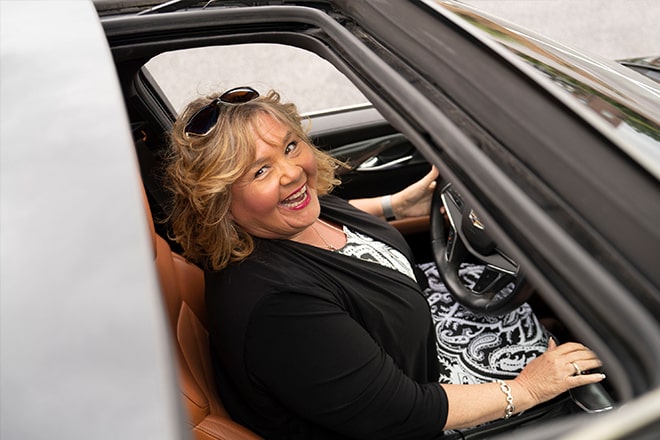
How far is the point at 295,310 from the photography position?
1.37 m

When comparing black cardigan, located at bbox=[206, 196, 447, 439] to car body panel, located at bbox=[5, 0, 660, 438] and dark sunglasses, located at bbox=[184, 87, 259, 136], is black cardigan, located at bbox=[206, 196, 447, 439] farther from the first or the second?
car body panel, located at bbox=[5, 0, 660, 438]

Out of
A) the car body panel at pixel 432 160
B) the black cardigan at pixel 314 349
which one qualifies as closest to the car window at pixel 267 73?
the black cardigan at pixel 314 349

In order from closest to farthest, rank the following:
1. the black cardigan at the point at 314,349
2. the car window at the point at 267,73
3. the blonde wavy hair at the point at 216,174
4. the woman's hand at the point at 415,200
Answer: the black cardigan at the point at 314,349 < the blonde wavy hair at the point at 216,174 < the woman's hand at the point at 415,200 < the car window at the point at 267,73

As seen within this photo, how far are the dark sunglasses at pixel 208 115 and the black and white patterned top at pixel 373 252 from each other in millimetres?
464

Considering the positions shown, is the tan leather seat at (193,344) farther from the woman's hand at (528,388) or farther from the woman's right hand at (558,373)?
the woman's right hand at (558,373)

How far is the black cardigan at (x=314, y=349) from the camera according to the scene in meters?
1.35

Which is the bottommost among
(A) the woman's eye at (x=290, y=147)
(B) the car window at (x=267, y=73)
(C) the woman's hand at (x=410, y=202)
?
(B) the car window at (x=267, y=73)

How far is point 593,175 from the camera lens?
79 centimetres

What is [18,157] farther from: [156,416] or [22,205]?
[156,416]

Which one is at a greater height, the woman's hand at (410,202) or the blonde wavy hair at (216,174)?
the blonde wavy hair at (216,174)

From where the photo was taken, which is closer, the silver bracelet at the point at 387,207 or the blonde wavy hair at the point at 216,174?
the blonde wavy hair at the point at 216,174

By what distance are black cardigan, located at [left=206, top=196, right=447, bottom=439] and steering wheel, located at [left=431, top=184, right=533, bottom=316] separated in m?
0.38

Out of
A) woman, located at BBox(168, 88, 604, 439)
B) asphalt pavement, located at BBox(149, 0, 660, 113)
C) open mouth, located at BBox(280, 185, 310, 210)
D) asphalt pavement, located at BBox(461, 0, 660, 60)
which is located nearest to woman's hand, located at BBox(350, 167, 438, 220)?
woman, located at BBox(168, 88, 604, 439)

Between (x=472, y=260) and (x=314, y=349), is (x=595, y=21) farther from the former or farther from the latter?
(x=314, y=349)
